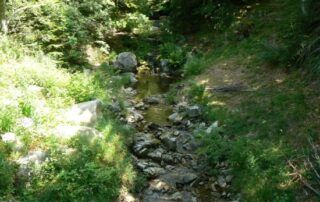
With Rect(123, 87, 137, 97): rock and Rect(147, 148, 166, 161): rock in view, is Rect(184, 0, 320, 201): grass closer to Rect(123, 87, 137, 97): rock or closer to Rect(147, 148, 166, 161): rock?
Rect(147, 148, 166, 161): rock

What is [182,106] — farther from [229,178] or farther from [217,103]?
[229,178]

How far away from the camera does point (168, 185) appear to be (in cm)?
940

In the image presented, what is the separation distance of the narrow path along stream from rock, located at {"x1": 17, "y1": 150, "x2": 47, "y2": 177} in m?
2.13

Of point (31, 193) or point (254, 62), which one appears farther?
point (254, 62)

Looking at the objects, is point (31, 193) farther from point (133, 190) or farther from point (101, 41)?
point (101, 41)

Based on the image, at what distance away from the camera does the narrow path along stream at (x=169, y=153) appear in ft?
30.2

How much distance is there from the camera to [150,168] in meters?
9.87

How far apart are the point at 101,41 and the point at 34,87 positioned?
6.70 metres

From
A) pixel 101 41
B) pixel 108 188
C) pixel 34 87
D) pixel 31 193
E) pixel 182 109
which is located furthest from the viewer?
pixel 101 41

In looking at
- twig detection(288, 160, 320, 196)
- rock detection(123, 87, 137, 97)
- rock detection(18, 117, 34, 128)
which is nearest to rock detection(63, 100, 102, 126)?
rock detection(18, 117, 34, 128)

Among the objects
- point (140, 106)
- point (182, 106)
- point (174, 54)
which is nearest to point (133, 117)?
point (140, 106)

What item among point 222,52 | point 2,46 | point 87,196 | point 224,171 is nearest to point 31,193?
point 87,196

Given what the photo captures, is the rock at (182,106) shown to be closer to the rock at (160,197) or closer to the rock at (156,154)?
the rock at (156,154)

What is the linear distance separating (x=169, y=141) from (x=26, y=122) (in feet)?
12.1
